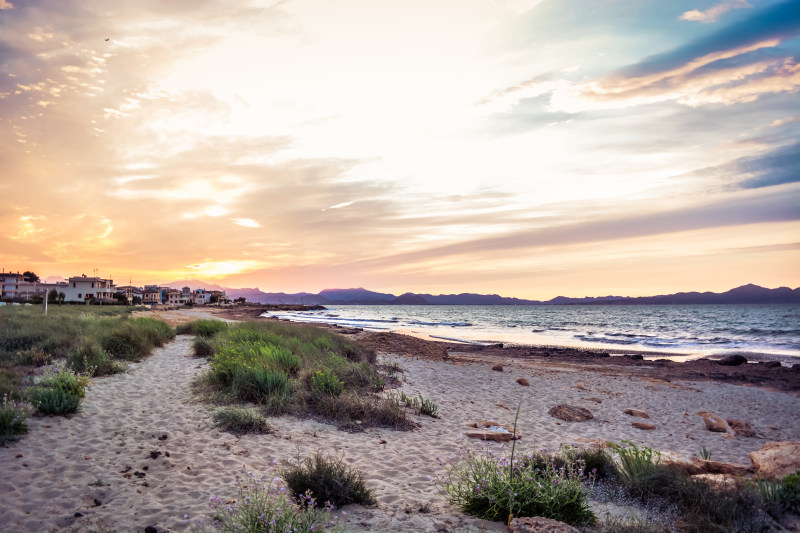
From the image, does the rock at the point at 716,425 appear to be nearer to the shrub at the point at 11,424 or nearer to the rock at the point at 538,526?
the rock at the point at 538,526

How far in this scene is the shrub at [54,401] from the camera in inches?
301

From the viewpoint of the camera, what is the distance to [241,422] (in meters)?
7.77

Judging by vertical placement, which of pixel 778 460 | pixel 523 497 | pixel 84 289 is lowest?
pixel 778 460

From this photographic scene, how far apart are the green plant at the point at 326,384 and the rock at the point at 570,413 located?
584 cm

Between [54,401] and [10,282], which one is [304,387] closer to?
[54,401]

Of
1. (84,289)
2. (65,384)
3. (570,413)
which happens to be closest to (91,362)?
(65,384)

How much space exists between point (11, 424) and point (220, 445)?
2939 millimetres

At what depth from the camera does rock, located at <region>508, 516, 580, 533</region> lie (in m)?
4.02

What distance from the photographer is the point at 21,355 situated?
12.3 m

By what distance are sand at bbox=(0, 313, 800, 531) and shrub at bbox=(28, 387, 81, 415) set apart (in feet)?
0.63

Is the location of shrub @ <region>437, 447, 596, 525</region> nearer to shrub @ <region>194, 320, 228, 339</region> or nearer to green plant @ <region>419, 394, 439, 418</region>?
green plant @ <region>419, 394, 439, 418</region>

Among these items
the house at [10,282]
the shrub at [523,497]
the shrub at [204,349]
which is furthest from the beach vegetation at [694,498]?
the house at [10,282]

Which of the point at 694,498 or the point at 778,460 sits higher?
the point at 694,498

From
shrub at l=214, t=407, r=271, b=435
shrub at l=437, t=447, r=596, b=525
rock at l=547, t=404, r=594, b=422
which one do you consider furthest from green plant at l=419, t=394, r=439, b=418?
shrub at l=437, t=447, r=596, b=525
